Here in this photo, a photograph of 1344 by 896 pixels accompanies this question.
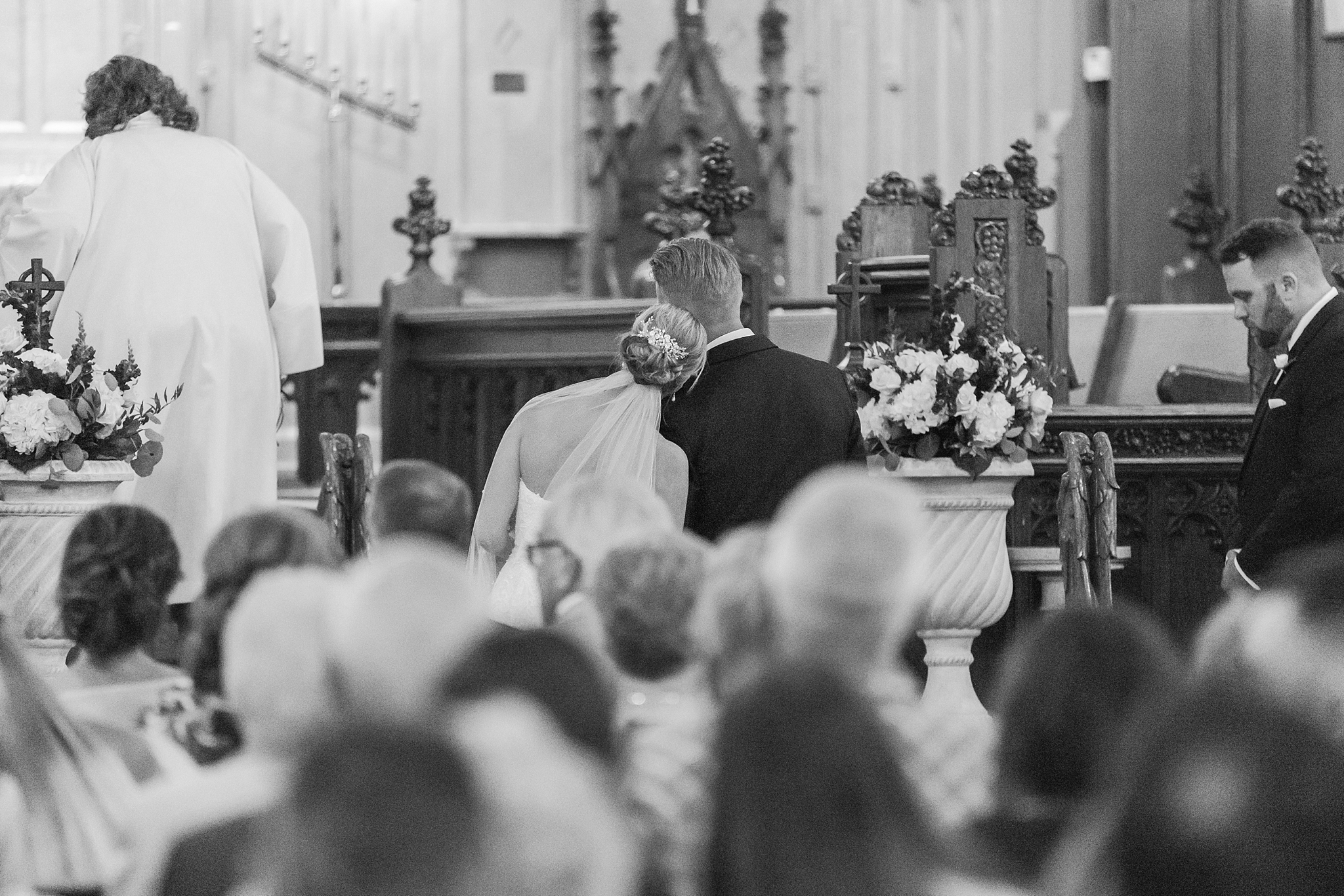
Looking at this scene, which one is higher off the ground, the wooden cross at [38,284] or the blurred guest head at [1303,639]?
the wooden cross at [38,284]

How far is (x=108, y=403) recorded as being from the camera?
5754 millimetres

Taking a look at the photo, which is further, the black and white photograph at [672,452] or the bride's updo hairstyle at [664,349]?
the bride's updo hairstyle at [664,349]

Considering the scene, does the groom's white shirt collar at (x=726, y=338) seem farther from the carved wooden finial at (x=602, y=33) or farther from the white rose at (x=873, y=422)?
the carved wooden finial at (x=602, y=33)

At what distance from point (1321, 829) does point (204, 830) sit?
1.20 metres

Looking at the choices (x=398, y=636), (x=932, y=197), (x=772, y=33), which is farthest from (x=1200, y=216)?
(x=398, y=636)

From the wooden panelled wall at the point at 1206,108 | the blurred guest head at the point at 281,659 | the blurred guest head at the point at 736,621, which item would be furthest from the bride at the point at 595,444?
the wooden panelled wall at the point at 1206,108

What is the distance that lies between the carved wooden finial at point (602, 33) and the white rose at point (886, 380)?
28.6 feet

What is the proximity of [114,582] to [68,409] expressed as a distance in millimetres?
2612

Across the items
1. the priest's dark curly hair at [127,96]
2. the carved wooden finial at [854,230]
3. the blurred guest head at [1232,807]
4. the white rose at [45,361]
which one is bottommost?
the blurred guest head at [1232,807]

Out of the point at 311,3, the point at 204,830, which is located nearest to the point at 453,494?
the point at 204,830

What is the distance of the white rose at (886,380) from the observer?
5738 millimetres

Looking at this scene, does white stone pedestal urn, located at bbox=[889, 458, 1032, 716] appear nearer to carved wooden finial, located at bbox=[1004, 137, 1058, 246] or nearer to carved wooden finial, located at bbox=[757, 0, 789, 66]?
carved wooden finial, located at bbox=[1004, 137, 1058, 246]

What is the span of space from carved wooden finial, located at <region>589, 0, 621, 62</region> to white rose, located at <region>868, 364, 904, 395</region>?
343 inches

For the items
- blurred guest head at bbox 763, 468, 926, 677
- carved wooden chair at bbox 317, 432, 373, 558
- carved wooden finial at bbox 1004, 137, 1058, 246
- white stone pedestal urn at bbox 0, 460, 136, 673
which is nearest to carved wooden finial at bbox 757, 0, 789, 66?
carved wooden finial at bbox 1004, 137, 1058, 246
